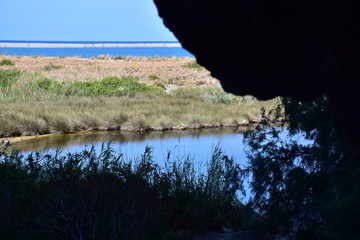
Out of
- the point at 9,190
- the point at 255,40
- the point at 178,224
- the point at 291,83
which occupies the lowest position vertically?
the point at 178,224

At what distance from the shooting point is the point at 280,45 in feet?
8.80

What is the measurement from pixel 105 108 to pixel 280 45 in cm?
1888

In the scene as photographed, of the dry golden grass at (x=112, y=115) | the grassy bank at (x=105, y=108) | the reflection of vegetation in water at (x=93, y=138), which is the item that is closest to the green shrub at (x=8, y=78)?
the grassy bank at (x=105, y=108)

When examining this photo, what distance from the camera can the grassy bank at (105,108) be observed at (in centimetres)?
1888

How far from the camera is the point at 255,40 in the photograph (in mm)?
2918

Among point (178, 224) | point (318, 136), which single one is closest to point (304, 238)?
point (318, 136)

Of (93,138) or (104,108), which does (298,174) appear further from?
(104,108)

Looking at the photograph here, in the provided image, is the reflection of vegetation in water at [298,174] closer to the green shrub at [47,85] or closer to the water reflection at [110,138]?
the water reflection at [110,138]

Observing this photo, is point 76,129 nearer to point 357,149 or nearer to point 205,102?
point 205,102

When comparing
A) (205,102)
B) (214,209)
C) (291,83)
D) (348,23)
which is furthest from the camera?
(205,102)

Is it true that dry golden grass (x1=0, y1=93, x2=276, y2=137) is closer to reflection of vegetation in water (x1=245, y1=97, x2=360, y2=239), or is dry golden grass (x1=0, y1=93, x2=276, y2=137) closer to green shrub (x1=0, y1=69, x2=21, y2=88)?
green shrub (x1=0, y1=69, x2=21, y2=88)

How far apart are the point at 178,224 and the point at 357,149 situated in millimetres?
5238

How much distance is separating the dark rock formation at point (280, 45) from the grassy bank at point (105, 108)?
619 inches

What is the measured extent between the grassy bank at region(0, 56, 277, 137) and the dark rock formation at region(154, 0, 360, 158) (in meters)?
15.7
